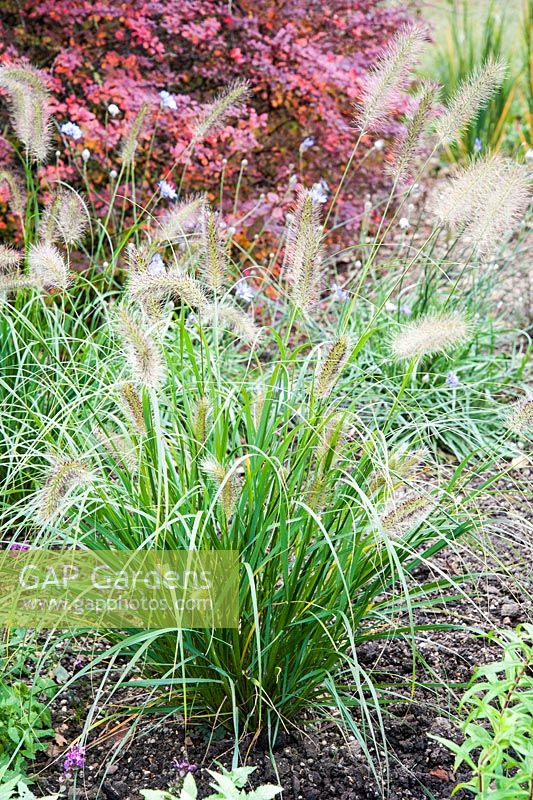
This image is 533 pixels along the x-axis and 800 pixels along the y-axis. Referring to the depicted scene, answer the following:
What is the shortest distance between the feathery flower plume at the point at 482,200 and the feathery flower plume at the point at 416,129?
144mm

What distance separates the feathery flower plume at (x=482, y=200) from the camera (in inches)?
102

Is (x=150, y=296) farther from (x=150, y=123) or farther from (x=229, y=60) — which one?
(x=229, y=60)

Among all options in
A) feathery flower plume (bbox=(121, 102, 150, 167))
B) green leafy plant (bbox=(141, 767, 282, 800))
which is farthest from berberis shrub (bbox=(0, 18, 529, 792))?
feathery flower plume (bbox=(121, 102, 150, 167))

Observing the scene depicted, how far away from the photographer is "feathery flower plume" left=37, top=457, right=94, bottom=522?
2.12 m

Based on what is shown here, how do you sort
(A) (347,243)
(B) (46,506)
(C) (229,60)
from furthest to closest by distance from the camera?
(A) (347,243), (C) (229,60), (B) (46,506)

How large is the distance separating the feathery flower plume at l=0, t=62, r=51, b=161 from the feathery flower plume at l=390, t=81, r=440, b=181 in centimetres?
130

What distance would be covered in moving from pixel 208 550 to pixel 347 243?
12.7 feet

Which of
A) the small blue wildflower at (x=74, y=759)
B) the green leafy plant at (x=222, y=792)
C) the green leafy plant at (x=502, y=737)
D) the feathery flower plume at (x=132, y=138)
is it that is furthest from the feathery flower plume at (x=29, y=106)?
the green leafy plant at (x=502, y=737)

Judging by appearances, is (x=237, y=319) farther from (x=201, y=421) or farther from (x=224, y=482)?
(x=224, y=482)

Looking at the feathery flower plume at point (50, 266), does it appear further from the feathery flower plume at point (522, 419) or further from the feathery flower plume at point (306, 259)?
the feathery flower plume at point (522, 419)

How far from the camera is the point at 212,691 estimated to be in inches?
104

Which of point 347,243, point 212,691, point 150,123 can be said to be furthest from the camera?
point 347,243

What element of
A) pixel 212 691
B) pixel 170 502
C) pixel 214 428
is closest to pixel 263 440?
pixel 214 428

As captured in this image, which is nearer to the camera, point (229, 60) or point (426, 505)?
point (426, 505)
